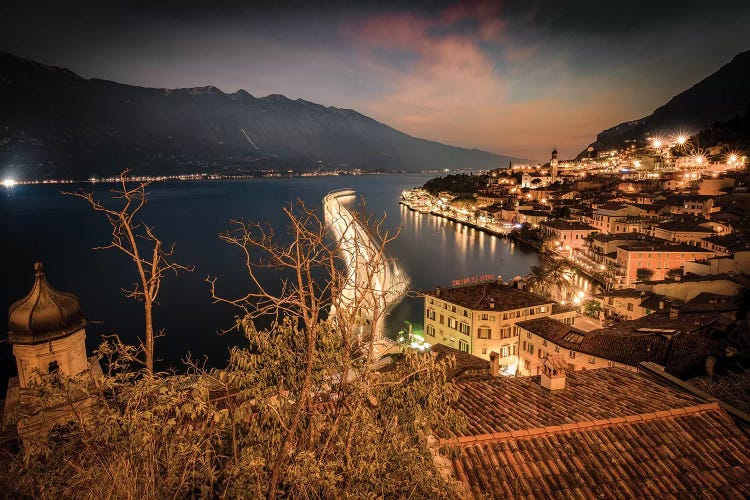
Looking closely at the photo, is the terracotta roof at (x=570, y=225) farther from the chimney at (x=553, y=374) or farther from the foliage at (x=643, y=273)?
the chimney at (x=553, y=374)

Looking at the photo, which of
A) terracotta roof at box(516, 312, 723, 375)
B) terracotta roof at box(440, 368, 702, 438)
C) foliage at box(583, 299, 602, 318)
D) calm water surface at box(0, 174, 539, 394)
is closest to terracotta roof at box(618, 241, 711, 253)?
foliage at box(583, 299, 602, 318)

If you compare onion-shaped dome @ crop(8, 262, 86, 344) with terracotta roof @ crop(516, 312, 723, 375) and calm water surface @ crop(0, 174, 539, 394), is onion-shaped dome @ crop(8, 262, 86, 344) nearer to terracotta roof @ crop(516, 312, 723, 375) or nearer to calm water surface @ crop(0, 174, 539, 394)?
calm water surface @ crop(0, 174, 539, 394)

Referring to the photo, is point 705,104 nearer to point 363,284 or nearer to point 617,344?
point 617,344

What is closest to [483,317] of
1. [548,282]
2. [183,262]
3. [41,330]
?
[548,282]

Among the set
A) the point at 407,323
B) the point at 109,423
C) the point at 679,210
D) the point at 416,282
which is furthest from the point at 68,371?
the point at 679,210

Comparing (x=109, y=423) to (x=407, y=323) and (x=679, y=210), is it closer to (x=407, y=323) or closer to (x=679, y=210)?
(x=407, y=323)

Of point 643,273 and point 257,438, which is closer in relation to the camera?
point 257,438
